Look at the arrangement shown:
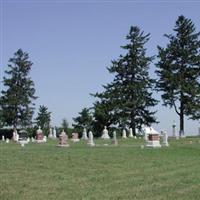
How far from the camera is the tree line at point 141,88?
2411 inches

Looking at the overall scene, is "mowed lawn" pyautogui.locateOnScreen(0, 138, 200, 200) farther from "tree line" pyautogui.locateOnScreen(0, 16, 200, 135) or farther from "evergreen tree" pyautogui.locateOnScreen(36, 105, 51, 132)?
"evergreen tree" pyautogui.locateOnScreen(36, 105, 51, 132)

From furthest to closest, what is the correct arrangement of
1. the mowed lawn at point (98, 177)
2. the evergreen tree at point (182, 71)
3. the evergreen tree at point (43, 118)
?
1. the evergreen tree at point (43, 118)
2. the evergreen tree at point (182, 71)
3. the mowed lawn at point (98, 177)

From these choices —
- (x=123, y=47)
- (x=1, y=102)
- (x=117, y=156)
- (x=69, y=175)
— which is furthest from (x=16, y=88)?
(x=69, y=175)

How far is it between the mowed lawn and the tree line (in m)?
37.4

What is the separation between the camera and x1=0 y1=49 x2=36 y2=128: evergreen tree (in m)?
73.8

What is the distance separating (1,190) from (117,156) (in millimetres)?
10152

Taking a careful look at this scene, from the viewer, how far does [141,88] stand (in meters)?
65.2

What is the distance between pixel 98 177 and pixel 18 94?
59.1 metres

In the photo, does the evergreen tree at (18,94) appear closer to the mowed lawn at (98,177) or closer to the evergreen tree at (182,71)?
the evergreen tree at (182,71)

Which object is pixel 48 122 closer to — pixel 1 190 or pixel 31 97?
pixel 31 97

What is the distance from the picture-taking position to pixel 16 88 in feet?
245

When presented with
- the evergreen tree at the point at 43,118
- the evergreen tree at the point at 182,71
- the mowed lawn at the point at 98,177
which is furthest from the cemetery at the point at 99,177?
the evergreen tree at the point at 43,118

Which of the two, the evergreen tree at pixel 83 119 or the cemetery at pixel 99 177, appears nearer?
the cemetery at pixel 99 177

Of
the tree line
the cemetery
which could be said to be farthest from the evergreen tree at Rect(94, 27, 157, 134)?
the cemetery
